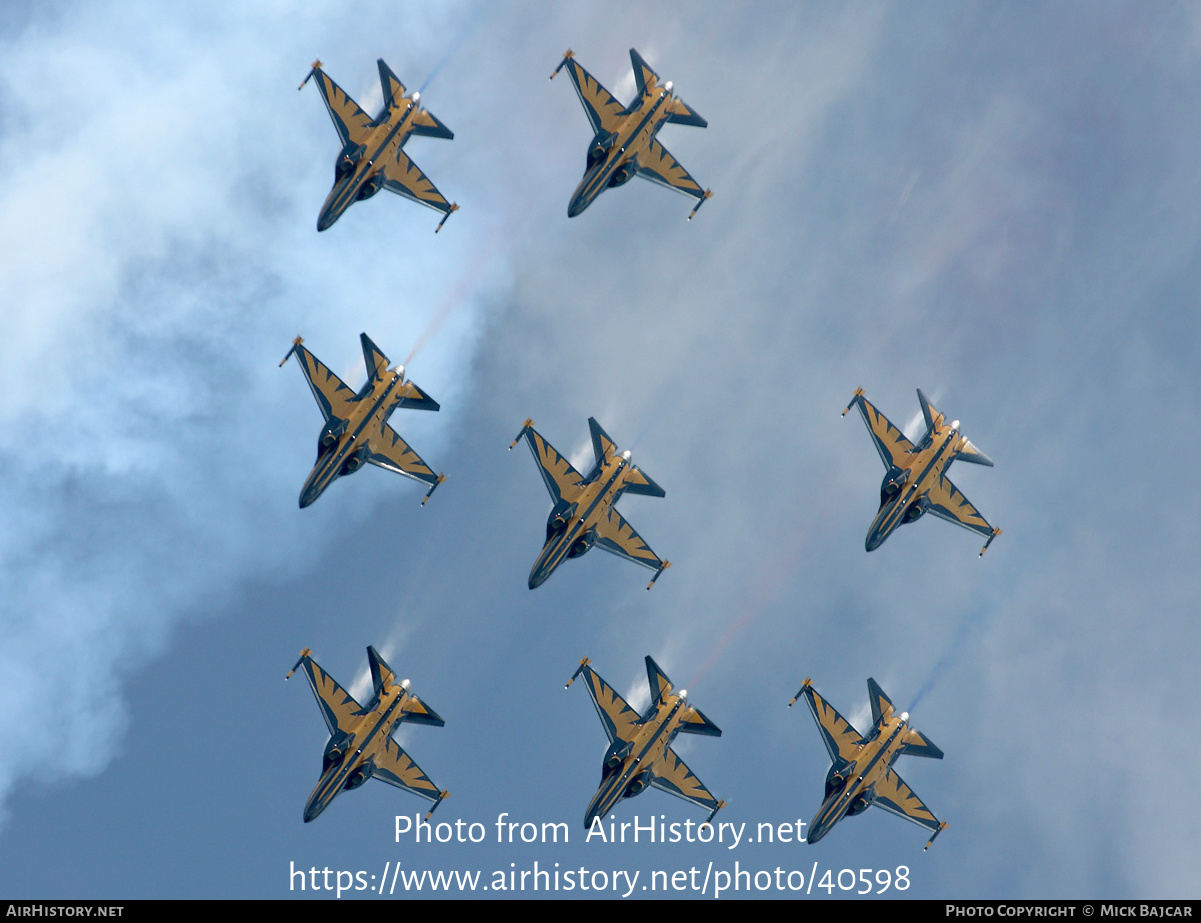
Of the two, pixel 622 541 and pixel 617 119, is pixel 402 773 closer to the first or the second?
pixel 622 541

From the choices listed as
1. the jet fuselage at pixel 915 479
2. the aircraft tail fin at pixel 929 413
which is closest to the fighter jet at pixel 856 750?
the jet fuselage at pixel 915 479

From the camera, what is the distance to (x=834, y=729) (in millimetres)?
111875

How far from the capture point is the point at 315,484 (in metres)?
107

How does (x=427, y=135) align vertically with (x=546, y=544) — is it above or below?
above

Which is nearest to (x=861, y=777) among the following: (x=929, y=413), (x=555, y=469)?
(x=929, y=413)

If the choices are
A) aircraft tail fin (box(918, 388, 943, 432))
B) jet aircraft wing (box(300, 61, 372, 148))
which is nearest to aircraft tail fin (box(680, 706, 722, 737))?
aircraft tail fin (box(918, 388, 943, 432))

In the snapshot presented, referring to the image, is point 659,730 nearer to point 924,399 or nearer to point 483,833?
point 483,833

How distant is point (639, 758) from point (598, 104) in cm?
5448

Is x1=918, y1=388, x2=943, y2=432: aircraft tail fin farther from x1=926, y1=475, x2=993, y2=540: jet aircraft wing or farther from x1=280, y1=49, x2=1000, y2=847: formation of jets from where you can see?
x1=926, y1=475, x2=993, y2=540: jet aircraft wing

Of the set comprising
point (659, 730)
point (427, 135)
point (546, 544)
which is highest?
point (427, 135)

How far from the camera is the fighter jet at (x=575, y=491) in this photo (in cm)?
10888

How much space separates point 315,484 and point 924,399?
50.8 meters

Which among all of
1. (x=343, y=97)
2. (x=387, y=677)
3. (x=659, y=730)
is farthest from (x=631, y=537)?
(x=343, y=97)

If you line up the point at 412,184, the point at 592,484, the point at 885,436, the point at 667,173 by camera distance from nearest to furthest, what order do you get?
the point at 592,484
the point at 412,184
the point at 885,436
the point at 667,173
